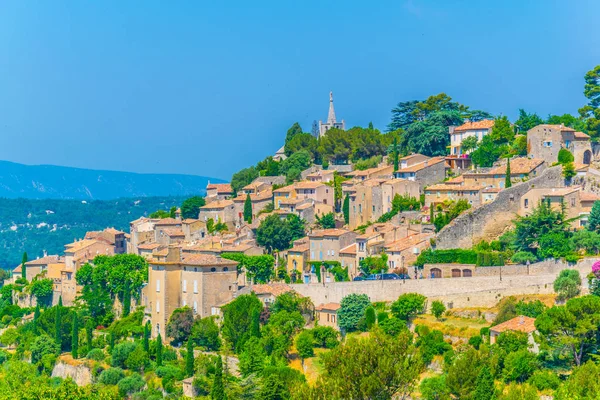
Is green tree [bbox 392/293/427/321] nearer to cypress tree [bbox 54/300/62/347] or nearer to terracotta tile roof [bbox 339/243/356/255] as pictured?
terracotta tile roof [bbox 339/243/356/255]

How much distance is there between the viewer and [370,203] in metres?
68.2

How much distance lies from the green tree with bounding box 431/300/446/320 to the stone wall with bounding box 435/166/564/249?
654 centimetres

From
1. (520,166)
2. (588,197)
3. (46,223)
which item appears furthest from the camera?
(46,223)

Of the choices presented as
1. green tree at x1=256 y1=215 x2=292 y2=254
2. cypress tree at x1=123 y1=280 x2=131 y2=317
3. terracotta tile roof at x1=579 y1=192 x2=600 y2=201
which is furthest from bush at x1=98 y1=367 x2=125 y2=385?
terracotta tile roof at x1=579 y1=192 x2=600 y2=201

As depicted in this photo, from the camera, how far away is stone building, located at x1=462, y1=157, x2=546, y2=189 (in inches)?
2549

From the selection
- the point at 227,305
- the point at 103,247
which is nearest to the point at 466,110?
the point at 103,247

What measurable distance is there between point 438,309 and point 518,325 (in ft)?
18.8

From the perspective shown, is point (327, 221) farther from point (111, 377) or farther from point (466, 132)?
point (111, 377)

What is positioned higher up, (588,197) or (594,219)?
(588,197)

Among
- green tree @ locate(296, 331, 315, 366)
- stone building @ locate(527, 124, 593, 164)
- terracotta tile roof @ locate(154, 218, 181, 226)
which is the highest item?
stone building @ locate(527, 124, 593, 164)

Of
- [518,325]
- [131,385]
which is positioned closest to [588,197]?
[518,325]

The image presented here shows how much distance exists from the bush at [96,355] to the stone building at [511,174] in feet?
74.2

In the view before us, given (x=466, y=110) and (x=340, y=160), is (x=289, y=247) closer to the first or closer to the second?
(x=340, y=160)

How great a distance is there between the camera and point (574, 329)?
149 ft
